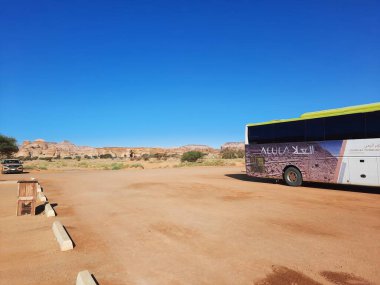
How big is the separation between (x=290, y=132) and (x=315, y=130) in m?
1.36

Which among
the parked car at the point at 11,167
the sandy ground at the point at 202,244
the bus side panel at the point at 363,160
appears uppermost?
the bus side panel at the point at 363,160

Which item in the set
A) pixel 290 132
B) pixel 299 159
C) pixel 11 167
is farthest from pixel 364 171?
pixel 11 167

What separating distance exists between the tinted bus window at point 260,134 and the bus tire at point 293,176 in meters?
1.90

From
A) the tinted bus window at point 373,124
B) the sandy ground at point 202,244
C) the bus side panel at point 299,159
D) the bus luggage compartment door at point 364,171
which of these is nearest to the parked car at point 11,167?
the sandy ground at point 202,244

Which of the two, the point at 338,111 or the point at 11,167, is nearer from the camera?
the point at 338,111

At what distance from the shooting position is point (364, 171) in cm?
1180

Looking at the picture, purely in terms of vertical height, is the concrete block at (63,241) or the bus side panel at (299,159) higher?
the bus side panel at (299,159)

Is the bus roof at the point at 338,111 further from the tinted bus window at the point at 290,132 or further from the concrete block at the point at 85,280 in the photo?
the concrete block at the point at 85,280

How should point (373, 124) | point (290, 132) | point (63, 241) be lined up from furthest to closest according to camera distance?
point (290, 132) < point (373, 124) < point (63, 241)

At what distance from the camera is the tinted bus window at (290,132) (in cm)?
1430

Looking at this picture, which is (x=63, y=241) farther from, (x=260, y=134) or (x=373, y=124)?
(x=260, y=134)

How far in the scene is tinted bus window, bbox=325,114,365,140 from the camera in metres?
11.9

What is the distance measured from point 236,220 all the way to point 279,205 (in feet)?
9.01

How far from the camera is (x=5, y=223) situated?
25.2 feet
